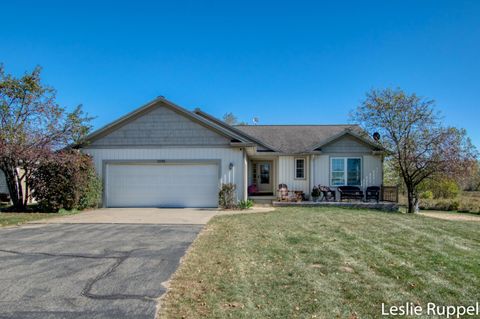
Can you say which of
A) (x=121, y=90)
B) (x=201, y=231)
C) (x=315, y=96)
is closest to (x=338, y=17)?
(x=315, y=96)

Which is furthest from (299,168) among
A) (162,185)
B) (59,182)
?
(59,182)

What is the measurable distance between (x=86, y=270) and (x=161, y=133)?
10257mm

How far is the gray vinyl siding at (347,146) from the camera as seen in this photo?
16.8 meters

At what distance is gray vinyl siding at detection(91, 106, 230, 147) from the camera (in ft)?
47.8

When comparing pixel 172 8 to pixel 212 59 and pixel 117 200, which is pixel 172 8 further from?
pixel 117 200

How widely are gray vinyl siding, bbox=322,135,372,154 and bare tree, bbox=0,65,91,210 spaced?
42.3ft

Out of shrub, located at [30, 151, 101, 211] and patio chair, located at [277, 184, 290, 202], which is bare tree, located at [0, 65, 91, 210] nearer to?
shrub, located at [30, 151, 101, 211]

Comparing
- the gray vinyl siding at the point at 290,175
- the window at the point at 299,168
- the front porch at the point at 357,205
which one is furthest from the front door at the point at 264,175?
the front porch at the point at 357,205

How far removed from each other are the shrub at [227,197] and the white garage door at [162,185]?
0.37 meters

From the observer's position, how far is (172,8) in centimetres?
1387

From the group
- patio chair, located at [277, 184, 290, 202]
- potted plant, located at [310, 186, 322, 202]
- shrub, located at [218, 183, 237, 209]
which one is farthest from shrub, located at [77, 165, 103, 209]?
potted plant, located at [310, 186, 322, 202]

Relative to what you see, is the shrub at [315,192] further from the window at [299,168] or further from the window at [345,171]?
the window at [299,168]

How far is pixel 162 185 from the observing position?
14602mm

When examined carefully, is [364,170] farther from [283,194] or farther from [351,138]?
[283,194]
